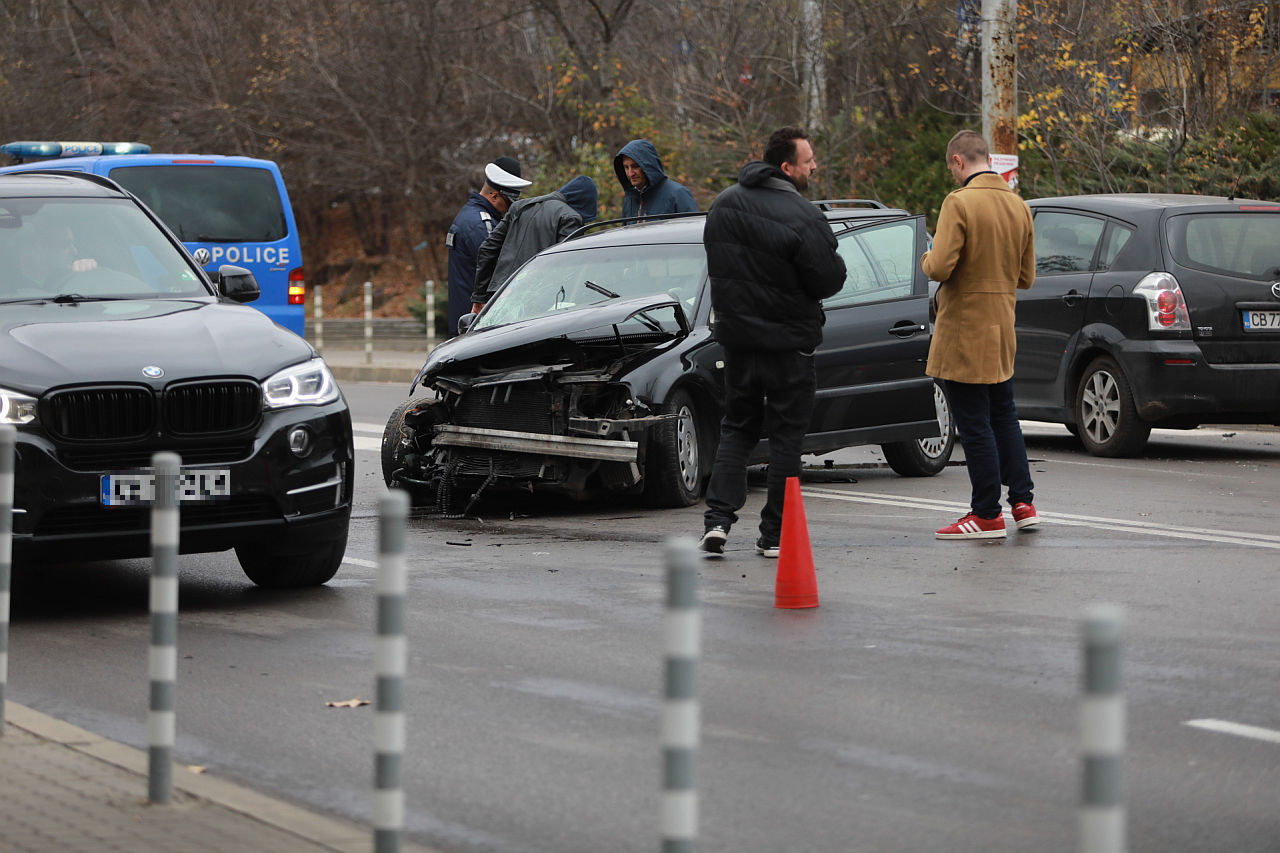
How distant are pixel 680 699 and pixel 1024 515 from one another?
684 cm

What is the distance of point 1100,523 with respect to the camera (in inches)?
401

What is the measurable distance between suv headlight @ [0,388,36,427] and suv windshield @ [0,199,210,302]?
1.19 m

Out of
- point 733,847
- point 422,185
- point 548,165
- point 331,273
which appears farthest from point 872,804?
point 331,273

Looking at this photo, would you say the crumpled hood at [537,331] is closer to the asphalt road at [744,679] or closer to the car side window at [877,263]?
the asphalt road at [744,679]

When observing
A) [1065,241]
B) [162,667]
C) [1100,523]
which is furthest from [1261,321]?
[162,667]

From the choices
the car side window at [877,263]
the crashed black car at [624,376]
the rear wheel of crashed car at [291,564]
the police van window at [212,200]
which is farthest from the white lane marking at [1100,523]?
the police van window at [212,200]

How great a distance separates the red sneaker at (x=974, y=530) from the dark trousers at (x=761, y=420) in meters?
1.06

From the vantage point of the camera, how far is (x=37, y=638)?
23.9 ft

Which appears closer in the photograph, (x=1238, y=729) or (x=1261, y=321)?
(x=1238, y=729)

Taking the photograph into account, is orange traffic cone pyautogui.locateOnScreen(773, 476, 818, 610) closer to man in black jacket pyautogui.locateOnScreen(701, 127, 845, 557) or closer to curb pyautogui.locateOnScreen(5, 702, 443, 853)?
man in black jacket pyautogui.locateOnScreen(701, 127, 845, 557)

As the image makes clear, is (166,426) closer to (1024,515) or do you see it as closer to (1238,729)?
(1238,729)

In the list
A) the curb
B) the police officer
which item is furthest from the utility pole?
the curb

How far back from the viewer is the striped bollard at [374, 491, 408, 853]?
3.82m

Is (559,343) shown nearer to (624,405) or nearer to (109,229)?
(624,405)
